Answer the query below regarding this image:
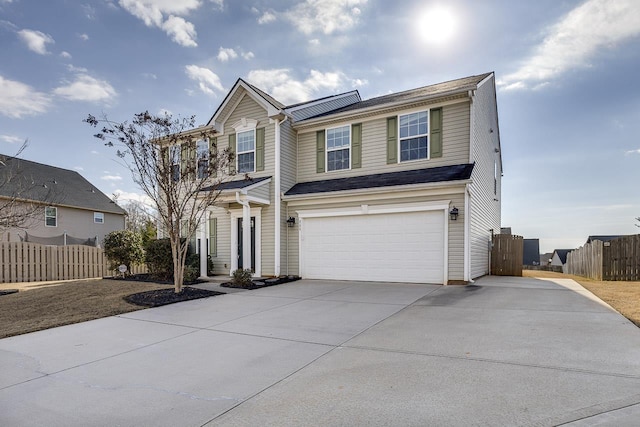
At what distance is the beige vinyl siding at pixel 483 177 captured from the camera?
10898mm

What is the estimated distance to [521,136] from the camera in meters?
16.4

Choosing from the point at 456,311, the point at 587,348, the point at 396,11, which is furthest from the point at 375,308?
the point at 396,11

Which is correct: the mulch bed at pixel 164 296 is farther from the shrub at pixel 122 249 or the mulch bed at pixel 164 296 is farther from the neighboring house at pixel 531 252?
the neighboring house at pixel 531 252

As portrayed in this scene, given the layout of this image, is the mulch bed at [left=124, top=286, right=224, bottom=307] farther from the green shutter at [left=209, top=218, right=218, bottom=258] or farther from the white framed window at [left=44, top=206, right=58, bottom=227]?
the white framed window at [left=44, top=206, right=58, bottom=227]

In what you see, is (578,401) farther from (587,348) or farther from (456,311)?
(456,311)

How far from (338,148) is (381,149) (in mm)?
1658

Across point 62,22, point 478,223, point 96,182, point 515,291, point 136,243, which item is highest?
point 62,22

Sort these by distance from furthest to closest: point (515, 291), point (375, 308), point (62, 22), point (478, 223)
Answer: point (478, 223) → point (62, 22) → point (515, 291) → point (375, 308)

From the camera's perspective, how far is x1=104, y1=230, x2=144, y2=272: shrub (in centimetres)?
1314

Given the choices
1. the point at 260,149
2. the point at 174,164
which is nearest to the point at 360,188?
the point at 260,149

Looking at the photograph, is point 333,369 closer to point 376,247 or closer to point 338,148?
point 376,247

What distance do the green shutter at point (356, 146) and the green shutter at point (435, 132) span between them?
2.43m

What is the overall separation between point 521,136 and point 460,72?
17.3 ft

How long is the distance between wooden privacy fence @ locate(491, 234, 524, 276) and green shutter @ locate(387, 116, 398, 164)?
5864 mm
